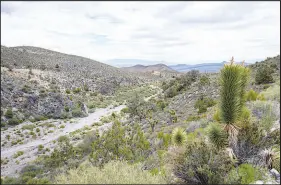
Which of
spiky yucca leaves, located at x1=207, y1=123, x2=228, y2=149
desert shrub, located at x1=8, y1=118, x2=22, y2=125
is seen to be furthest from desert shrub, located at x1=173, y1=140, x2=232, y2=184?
desert shrub, located at x1=8, y1=118, x2=22, y2=125

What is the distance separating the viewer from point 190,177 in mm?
6508

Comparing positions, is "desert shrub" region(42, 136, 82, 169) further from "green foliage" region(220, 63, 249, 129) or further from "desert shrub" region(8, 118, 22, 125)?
"green foliage" region(220, 63, 249, 129)

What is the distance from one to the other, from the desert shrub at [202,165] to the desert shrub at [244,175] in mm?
216

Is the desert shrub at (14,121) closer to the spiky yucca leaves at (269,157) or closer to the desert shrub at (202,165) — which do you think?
the desert shrub at (202,165)

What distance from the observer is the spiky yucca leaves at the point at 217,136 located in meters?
7.48

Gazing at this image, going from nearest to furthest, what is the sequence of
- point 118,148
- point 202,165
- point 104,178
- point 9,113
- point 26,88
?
point 9,113, point 104,178, point 26,88, point 202,165, point 118,148

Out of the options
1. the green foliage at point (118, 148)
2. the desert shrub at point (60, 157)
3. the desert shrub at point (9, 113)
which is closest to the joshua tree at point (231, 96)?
the green foliage at point (118, 148)

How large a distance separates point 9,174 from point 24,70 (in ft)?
11.0

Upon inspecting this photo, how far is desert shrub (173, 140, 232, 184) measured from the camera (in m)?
6.13

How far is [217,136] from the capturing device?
7.51 metres

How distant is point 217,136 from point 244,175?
1.57m

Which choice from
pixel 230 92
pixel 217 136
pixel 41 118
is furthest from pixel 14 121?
pixel 230 92

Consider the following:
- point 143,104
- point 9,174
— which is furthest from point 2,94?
point 143,104

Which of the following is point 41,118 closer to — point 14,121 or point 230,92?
point 14,121
